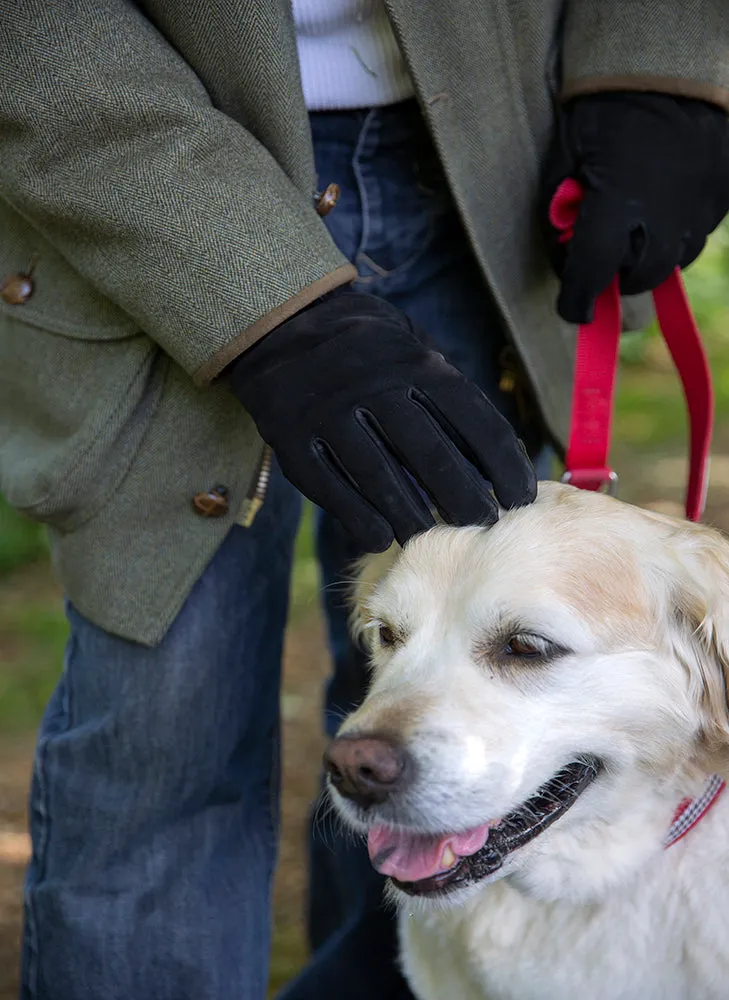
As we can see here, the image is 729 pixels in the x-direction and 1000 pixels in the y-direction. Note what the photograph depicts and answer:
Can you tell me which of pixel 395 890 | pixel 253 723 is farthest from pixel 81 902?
pixel 395 890

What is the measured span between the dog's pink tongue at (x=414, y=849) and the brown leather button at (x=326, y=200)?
3.05 ft

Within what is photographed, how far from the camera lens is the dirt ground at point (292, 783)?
2.87 m

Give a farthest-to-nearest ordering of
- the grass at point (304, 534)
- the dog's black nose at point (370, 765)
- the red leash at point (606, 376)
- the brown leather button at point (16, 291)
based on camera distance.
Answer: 1. the grass at point (304, 534)
2. the red leash at point (606, 376)
3. the brown leather button at point (16, 291)
4. the dog's black nose at point (370, 765)

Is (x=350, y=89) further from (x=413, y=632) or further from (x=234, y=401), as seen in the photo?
(x=413, y=632)

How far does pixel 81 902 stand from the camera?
74.4 inches

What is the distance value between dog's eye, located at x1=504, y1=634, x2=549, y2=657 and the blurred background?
1501mm

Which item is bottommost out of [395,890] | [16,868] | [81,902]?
[16,868]

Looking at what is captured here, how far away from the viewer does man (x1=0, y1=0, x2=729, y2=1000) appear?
61.9 inches

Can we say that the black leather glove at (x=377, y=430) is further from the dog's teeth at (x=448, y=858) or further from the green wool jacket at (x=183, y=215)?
the dog's teeth at (x=448, y=858)

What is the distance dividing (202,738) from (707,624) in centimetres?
82

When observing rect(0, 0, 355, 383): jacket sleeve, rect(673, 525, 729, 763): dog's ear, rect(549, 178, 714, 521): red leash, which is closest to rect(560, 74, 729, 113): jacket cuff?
rect(549, 178, 714, 521): red leash

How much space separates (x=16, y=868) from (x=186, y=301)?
2104 millimetres

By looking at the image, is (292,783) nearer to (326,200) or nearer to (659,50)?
(326,200)

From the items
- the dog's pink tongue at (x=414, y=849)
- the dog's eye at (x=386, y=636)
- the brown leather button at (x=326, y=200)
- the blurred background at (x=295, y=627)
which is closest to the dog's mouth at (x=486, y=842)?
the dog's pink tongue at (x=414, y=849)
